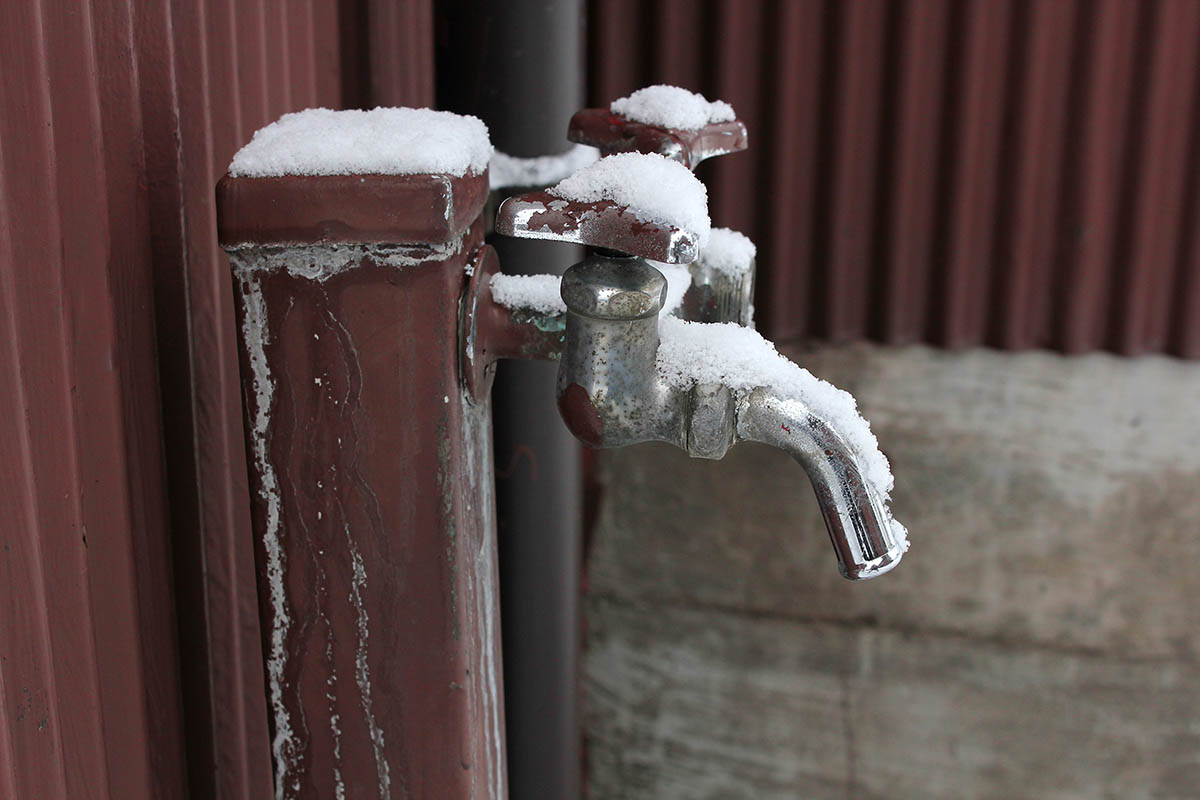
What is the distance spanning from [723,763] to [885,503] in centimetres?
154

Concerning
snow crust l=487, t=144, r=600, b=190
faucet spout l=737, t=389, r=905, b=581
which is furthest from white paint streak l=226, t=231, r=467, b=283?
snow crust l=487, t=144, r=600, b=190

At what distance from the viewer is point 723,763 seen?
208 centimetres

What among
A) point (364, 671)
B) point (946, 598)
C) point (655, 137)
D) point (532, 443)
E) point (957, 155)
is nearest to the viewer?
point (364, 671)

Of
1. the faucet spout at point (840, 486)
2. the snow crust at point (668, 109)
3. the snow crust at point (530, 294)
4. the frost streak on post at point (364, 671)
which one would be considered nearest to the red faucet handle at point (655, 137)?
the snow crust at point (668, 109)

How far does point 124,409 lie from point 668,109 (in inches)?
18.2

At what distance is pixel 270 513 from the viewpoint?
0.71 meters

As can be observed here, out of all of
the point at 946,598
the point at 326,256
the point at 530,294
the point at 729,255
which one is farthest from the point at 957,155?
the point at 326,256

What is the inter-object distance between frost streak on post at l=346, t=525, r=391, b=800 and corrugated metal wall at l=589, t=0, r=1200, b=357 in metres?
1.24

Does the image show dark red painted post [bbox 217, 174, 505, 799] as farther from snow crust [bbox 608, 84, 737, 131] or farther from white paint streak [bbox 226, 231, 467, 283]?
snow crust [bbox 608, 84, 737, 131]

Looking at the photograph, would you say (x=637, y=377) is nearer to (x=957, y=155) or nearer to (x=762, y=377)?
(x=762, y=377)

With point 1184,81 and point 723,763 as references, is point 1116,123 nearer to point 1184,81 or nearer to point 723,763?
point 1184,81

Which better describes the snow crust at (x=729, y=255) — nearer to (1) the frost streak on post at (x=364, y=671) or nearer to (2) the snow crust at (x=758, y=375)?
(2) the snow crust at (x=758, y=375)

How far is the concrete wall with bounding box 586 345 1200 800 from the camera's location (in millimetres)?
1840

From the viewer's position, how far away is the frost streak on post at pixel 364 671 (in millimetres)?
708
